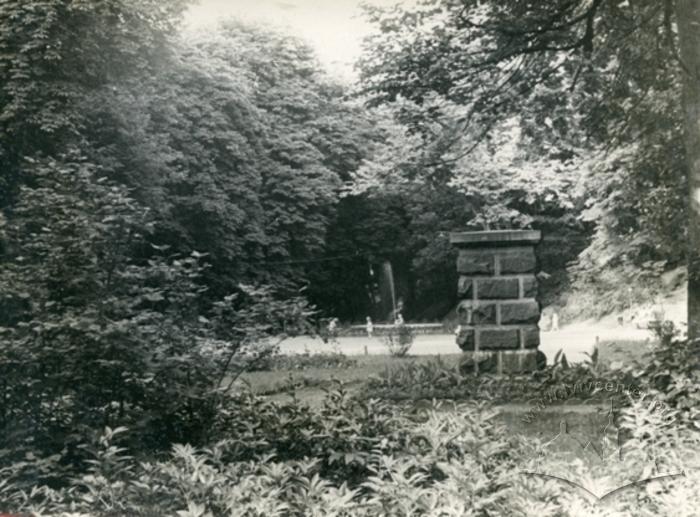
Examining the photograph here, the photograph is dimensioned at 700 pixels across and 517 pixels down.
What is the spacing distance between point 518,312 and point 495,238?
1.97ft

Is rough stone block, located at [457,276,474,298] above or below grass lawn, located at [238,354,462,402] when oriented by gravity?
above

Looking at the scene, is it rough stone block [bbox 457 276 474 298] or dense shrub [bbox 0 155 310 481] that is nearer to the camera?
dense shrub [bbox 0 155 310 481]

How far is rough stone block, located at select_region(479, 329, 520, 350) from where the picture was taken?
20.0 ft

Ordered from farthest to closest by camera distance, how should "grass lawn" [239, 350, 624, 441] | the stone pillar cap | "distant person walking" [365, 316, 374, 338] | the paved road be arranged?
1. "distant person walking" [365, 316, 374, 338]
2. the paved road
3. the stone pillar cap
4. "grass lawn" [239, 350, 624, 441]

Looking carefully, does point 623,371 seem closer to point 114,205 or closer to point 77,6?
point 114,205

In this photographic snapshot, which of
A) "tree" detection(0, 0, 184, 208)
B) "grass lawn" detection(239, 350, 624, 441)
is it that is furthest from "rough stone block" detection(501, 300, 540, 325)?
"tree" detection(0, 0, 184, 208)

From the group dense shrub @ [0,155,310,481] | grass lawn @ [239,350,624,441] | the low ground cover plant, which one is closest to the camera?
dense shrub @ [0,155,310,481]

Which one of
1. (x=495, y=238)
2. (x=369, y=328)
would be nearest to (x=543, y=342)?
(x=369, y=328)

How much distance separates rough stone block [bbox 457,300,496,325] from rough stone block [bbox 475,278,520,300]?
0.07 meters

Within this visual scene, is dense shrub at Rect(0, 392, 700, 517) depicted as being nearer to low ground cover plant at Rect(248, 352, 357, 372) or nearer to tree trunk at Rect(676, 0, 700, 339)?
tree trunk at Rect(676, 0, 700, 339)

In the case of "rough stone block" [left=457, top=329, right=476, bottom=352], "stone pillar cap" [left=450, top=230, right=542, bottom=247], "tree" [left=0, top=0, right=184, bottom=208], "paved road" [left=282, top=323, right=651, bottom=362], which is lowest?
"paved road" [left=282, top=323, right=651, bottom=362]

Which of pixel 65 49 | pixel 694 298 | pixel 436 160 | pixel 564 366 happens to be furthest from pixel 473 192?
pixel 65 49

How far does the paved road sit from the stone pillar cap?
2904mm

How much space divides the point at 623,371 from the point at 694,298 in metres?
0.71
